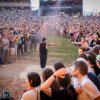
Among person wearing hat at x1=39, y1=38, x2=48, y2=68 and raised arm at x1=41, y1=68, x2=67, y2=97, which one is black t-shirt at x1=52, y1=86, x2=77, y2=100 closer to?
raised arm at x1=41, y1=68, x2=67, y2=97

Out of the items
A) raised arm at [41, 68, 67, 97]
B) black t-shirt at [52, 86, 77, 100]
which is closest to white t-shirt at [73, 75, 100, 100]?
black t-shirt at [52, 86, 77, 100]

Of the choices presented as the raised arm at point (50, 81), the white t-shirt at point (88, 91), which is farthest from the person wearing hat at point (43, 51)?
the raised arm at point (50, 81)

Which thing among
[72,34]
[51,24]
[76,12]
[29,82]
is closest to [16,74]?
[29,82]

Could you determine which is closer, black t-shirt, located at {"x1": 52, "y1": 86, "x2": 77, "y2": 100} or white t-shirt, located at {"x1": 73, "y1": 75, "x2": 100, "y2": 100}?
black t-shirt, located at {"x1": 52, "y1": 86, "x2": 77, "y2": 100}

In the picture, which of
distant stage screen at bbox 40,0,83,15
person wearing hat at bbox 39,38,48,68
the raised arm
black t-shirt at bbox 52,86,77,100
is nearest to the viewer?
the raised arm

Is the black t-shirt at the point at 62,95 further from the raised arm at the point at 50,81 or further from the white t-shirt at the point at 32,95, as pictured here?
the white t-shirt at the point at 32,95

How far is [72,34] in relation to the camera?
119ft

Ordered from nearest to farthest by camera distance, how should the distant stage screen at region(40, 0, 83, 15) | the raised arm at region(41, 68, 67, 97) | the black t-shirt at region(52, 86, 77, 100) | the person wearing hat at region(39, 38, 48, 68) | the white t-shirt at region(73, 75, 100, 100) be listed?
the raised arm at region(41, 68, 67, 97) < the black t-shirt at region(52, 86, 77, 100) < the white t-shirt at region(73, 75, 100, 100) < the person wearing hat at region(39, 38, 48, 68) < the distant stage screen at region(40, 0, 83, 15)

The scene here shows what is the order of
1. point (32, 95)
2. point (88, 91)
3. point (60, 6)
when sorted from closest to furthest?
point (32, 95)
point (88, 91)
point (60, 6)

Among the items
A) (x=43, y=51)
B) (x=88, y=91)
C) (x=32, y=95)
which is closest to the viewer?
(x=32, y=95)

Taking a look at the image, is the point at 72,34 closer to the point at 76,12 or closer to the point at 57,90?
the point at 57,90

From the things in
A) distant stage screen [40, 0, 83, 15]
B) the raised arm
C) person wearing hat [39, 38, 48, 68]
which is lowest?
person wearing hat [39, 38, 48, 68]

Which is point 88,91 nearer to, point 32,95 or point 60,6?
point 32,95

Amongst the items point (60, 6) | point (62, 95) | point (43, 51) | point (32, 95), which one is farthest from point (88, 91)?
point (60, 6)
